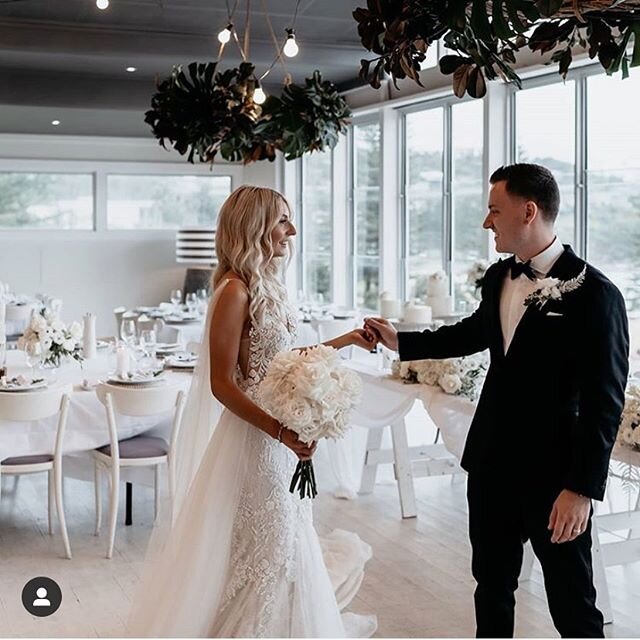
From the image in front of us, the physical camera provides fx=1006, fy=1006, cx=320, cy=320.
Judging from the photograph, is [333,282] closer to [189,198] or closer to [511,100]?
[189,198]

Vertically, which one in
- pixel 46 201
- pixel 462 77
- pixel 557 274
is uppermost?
pixel 46 201

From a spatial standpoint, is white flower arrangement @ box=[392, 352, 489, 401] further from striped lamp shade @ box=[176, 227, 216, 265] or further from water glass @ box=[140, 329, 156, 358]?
striped lamp shade @ box=[176, 227, 216, 265]

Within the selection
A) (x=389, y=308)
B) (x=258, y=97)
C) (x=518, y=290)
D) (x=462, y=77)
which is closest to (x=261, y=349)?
(x=518, y=290)

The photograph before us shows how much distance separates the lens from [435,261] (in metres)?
11.4

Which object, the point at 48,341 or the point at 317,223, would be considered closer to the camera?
the point at 48,341

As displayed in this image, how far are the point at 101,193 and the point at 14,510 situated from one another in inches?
372

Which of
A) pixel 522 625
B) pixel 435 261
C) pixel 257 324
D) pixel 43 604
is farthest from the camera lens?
pixel 435 261

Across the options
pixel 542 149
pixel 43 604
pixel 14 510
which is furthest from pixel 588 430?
pixel 542 149

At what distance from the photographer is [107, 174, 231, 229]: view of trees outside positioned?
1531 centimetres

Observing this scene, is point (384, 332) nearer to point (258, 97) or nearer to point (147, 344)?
point (147, 344)

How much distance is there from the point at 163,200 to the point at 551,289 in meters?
13.1

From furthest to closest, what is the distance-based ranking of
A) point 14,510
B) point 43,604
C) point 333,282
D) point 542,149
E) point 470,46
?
1. point 333,282
2. point 542,149
3. point 14,510
4. point 43,604
5. point 470,46

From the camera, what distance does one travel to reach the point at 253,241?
3627mm

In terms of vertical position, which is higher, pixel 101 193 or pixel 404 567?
pixel 101 193
